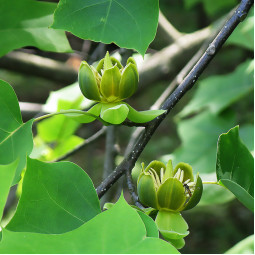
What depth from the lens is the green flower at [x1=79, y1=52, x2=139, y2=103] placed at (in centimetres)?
55

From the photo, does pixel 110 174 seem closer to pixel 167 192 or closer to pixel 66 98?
pixel 167 192

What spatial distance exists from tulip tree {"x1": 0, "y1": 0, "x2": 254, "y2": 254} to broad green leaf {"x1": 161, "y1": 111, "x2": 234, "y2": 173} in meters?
0.68

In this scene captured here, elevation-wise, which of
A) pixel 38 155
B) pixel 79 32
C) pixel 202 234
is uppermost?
pixel 79 32

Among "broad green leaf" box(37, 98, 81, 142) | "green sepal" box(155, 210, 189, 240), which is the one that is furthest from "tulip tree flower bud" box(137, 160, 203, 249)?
"broad green leaf" box(37, 98, 81, 142)

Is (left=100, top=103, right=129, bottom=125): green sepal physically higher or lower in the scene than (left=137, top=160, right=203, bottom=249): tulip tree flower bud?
higher

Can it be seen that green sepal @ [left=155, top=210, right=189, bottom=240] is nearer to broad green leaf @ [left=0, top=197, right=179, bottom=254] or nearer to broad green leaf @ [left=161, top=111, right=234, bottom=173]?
broad green leaf @ [left=0, top=197, right=179, bottom=254]

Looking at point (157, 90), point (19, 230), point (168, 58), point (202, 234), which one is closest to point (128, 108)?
point (19, 230)

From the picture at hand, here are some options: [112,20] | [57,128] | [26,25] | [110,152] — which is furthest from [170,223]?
[57,128]

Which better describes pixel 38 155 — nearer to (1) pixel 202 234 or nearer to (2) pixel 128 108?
(2) pixel 128 108

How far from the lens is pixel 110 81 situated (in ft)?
1.83

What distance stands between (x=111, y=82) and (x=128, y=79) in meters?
0.02

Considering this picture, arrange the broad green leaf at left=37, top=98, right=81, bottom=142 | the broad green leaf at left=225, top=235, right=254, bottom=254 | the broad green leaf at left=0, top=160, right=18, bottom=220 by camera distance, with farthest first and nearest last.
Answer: the broad green leaf at left=37, top=98, right=81, bottom=142 < the broad green leaf at left=225, top=235, right=254, bottom=254 < the broad green leaf at left=0, top=160, right=18, bottom=220

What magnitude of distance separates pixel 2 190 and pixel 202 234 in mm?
2511

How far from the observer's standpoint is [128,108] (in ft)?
1.77
